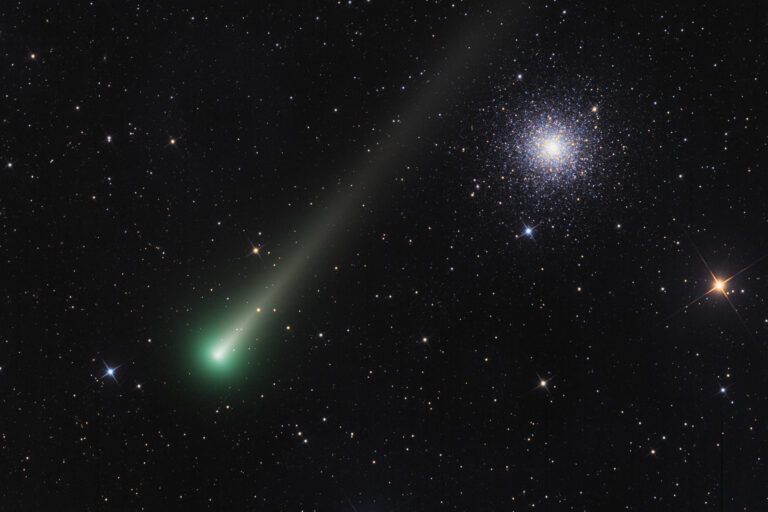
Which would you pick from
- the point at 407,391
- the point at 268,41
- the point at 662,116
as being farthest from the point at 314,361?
the point at 662,116

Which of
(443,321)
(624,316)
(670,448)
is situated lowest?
(670,448)

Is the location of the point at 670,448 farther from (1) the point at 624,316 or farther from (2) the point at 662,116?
(2) the point at 662,116

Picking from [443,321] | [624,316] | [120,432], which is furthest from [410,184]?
[120,432]

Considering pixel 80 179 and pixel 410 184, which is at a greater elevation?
Result: pixel 80 179

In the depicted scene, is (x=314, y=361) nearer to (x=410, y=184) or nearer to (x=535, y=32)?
(x=410, y=184)

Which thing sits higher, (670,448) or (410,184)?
(410,184)

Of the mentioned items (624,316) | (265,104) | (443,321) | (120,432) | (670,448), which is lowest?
(670,448)
